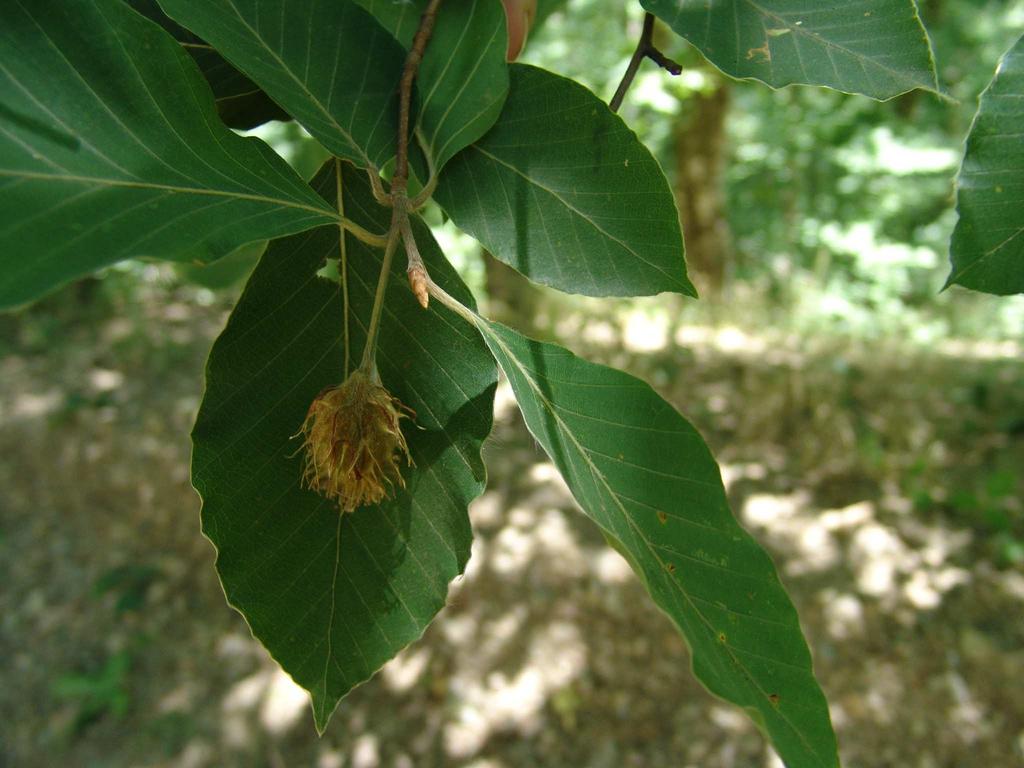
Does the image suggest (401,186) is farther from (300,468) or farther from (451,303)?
(300,468)

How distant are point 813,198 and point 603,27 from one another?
2.30 meters

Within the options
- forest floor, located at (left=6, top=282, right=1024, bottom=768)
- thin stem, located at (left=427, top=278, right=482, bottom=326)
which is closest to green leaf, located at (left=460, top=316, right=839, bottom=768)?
thin stem, located at (left=427, top=278, right=482, bottom=326)

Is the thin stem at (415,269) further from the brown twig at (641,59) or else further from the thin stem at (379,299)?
the brown twig at (641,59)

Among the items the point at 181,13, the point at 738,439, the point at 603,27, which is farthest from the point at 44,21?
the point at 603,27

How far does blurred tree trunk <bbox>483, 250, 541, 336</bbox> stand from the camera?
4.27m

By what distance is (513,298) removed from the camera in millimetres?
4312

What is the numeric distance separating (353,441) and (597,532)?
2720 millimetres

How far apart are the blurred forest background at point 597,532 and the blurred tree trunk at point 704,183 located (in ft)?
0.06

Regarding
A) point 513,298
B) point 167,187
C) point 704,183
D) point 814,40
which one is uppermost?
point 814,40

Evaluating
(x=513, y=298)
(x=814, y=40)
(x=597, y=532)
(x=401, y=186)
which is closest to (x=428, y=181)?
(x=401, y=186)

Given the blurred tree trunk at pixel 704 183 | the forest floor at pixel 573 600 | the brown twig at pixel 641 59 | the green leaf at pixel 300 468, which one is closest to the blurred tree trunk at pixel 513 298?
the forest floor at pixel 573 600

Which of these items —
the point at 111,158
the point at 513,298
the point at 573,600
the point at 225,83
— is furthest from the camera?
the point at 513,298

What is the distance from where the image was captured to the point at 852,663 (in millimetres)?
2871

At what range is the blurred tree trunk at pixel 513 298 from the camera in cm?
427
